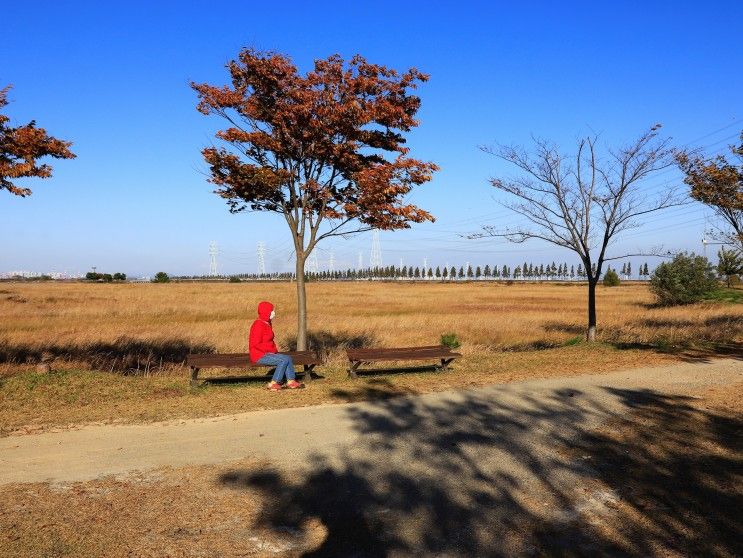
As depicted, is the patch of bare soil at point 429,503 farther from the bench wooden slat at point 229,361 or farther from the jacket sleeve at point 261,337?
the bench wooden slat at point 229,361

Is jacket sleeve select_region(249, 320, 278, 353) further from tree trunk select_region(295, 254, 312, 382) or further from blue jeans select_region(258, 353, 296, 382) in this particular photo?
tree trunk select_region(295, 254, 312, 382)

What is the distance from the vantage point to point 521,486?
561 cm

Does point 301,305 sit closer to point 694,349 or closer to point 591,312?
point 591,312

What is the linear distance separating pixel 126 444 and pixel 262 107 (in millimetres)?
6861

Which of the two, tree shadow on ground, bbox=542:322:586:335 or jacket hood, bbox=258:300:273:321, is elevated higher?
jacket hood, bbox=258:300:273:321

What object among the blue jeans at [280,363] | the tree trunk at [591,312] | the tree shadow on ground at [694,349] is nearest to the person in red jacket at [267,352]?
the blue jeans at [280,363]

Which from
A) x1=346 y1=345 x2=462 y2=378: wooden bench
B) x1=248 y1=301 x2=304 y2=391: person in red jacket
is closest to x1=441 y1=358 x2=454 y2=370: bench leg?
x1=346 y1=345 x2=462 y2=378: wooden bench

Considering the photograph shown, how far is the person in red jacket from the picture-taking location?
31.9ft

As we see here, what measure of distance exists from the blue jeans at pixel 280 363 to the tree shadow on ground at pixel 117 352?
392 cm

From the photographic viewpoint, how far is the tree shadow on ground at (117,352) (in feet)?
44.3

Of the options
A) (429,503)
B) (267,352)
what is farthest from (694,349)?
(429,503)

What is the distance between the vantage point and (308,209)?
1191 cm

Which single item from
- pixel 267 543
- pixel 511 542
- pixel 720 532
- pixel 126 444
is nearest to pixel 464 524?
pixel 511 542

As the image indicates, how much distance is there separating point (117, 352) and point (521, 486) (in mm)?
12818
